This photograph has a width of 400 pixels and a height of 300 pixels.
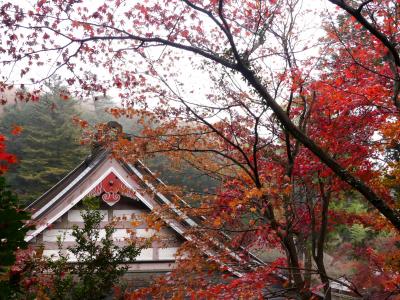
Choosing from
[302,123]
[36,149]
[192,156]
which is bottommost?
[192,156]

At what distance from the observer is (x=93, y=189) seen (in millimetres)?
8680

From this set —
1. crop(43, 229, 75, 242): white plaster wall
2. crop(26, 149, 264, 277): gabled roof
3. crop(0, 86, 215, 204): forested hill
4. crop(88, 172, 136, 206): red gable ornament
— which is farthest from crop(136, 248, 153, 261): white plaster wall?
crop(0, 86, 215, 204): forested hill

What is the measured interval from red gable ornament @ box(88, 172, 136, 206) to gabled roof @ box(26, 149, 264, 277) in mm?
67

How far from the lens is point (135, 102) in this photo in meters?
7.69

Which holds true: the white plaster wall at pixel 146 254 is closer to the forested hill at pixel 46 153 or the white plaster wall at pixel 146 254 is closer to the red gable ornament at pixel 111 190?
the red gable ornament at pixel 111 190

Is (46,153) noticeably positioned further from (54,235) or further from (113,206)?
(113,206)

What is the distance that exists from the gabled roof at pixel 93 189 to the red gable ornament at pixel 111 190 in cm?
7

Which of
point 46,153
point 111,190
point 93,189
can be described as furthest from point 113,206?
point 46,153

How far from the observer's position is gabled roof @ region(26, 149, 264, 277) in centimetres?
828

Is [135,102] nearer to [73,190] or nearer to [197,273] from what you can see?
[73,190]

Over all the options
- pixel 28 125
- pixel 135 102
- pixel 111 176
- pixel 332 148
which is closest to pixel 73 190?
pixel 111 176

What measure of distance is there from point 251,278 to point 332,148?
3.15 meters

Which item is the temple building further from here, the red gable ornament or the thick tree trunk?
the thick tree trunk

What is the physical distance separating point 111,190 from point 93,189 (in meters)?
0.41
